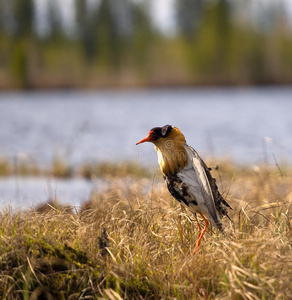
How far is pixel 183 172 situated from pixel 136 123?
20123 millimetres

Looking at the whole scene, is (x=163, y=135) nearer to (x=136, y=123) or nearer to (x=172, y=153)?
(x=172, y=153)

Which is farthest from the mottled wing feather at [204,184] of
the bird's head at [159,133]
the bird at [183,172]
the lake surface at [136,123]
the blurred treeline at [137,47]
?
the blurred treeline at [137,47]

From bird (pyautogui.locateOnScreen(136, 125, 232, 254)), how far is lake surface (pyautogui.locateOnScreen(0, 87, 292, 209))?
3.79m

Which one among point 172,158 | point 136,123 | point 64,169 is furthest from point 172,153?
point 136,123

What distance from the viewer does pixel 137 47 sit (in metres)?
56.3

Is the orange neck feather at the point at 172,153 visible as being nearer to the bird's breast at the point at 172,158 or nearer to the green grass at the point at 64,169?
the bird's breast at the point at 172,158

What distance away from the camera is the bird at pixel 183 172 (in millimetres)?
3182

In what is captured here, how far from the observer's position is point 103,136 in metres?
18.4

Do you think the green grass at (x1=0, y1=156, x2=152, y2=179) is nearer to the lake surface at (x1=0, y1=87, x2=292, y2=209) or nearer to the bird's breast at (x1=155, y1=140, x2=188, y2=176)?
the lake surface at (x1=0, y1=87, x2=292, y2=209)

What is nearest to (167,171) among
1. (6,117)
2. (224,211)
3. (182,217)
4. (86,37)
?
(224,211)

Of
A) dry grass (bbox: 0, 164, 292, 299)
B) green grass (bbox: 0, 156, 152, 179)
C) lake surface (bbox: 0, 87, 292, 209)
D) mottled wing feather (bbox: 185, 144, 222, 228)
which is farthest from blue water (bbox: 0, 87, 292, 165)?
mottled wing feather (bbox: 185, 144, 222, 228)

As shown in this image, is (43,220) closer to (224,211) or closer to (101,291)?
(101,291)

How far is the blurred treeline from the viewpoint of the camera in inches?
1817

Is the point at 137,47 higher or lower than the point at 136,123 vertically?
higher
